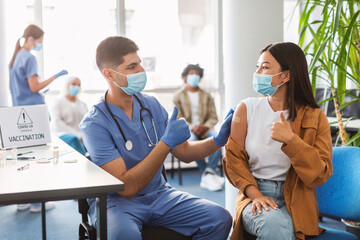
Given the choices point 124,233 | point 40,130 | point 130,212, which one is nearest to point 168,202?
point 130,212

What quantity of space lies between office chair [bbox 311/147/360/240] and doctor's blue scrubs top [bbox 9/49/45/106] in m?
2.49

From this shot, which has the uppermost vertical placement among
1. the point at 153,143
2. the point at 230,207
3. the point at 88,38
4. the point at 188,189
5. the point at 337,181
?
the point at 88,38

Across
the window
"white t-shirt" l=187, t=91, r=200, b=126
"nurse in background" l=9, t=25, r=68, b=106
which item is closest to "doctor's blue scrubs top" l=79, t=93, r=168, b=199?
"nurse in background" l=9, t=25, r=68, b=106

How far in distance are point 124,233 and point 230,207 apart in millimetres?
1218

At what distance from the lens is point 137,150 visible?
5.68 ft

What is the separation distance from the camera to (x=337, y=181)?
1608mm

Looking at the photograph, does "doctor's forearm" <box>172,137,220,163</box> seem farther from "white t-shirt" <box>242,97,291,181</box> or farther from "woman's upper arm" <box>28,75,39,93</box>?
"woman's upper arm" <box>28,75,39,93</box>

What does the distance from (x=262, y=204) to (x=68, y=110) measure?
2896mm

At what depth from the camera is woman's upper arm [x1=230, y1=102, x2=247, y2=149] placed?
1.67 meters

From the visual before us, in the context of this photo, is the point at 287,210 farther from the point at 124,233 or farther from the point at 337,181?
the point at 124,233

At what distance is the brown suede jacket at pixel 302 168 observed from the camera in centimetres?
146

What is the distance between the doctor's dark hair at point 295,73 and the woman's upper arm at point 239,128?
193 millimetres

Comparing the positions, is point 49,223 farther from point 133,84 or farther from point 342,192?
point 342,192

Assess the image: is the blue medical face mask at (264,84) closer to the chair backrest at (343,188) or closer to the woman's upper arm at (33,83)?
the chair backrest at (343,188)
